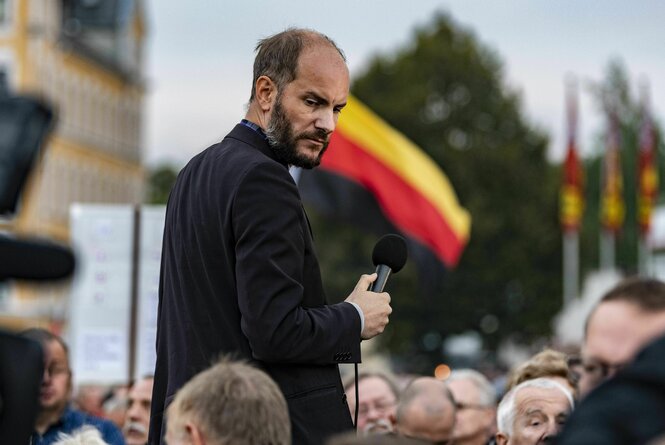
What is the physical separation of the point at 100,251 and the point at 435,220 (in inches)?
520

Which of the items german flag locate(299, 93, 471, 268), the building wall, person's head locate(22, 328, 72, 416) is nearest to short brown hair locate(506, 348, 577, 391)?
person's head locate(22, 328, 72, 416)

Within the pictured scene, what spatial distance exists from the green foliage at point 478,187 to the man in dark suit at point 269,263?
48.9 m

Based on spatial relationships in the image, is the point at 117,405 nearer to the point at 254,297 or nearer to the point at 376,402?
the point at 376,402

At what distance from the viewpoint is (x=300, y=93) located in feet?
15.2

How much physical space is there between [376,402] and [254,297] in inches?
199

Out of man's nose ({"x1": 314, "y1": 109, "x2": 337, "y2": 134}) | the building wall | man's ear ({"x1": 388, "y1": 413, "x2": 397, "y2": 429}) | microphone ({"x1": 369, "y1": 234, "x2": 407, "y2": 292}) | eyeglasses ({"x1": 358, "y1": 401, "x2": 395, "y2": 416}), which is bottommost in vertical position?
man's ear ({"x1": 388, "y1": 413, "x2": 397, "y2": 429})

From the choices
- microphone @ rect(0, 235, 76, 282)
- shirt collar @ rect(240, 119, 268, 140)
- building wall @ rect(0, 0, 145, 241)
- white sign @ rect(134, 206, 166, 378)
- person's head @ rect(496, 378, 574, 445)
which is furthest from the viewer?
building wall @ rect(0, 0, 145, 241)

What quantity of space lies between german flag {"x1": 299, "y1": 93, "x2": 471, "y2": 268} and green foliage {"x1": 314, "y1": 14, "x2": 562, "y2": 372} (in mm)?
28637

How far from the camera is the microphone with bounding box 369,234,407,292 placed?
4.74 meters

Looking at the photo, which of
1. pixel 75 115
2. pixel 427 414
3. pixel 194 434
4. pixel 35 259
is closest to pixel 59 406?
pixel 427 414

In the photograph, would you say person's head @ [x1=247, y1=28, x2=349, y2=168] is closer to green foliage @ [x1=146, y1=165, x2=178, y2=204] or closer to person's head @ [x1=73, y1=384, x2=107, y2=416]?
person's head @ [x1=73, y1=384, x2=107, y2=416]

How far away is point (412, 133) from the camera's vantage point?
57469 millimetres

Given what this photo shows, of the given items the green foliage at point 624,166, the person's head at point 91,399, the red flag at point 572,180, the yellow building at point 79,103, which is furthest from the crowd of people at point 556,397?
the green foliage at point 624,166

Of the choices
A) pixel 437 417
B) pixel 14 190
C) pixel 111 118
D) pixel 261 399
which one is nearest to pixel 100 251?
pixel 437 417
